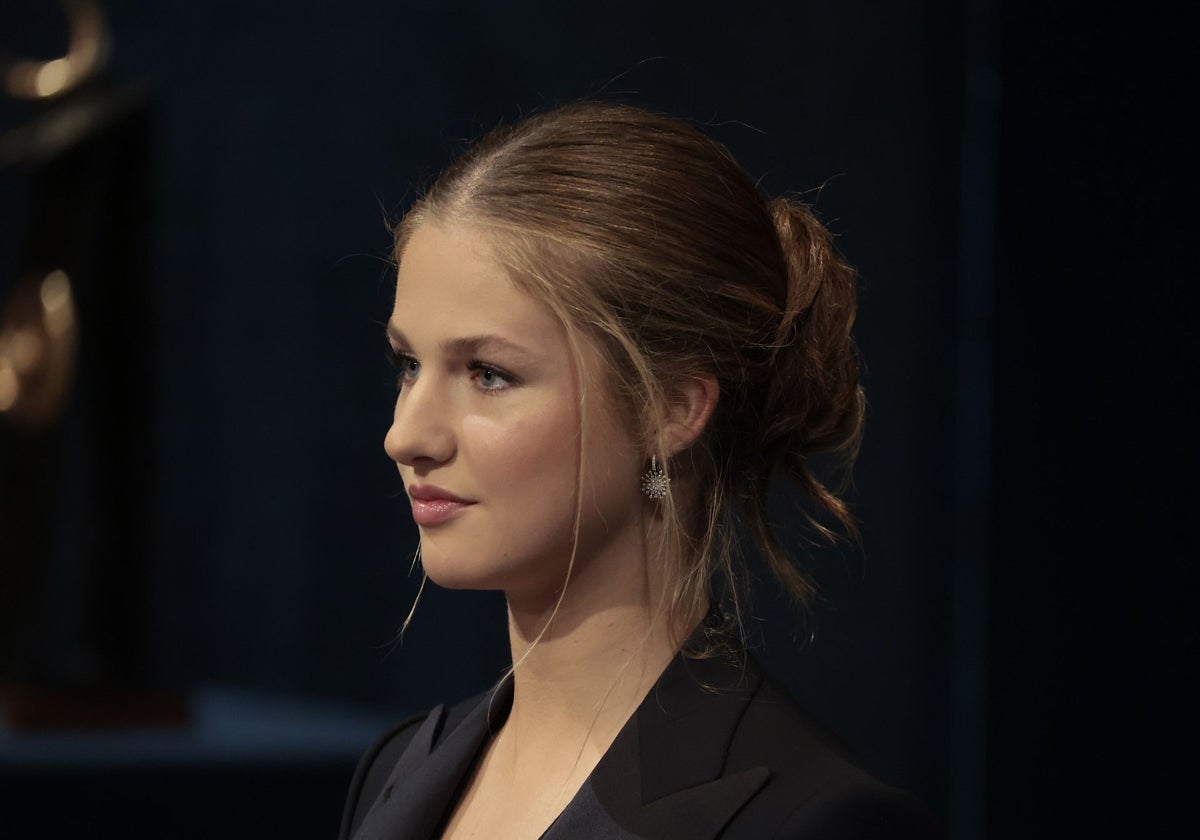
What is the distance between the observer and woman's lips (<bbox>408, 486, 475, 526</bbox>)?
1.61 metres

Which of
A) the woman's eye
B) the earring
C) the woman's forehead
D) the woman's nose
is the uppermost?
the woman's forehead

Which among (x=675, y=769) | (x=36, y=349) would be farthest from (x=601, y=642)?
(x=36, y=349)

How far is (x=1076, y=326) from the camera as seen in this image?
2293mm

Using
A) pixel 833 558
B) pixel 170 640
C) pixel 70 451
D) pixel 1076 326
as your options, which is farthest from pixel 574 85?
pixel 170 640

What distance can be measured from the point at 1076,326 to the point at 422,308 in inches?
42.0

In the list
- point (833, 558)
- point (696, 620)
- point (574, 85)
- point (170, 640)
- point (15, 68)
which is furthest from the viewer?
point (170, 640)

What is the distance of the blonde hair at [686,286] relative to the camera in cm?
160

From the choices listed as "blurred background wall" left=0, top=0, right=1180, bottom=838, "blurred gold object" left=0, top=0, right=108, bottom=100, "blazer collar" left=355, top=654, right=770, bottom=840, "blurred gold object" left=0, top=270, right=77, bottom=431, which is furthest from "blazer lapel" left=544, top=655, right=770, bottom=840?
"blurred gold object" left=0, top=0, right=108, bottom=100

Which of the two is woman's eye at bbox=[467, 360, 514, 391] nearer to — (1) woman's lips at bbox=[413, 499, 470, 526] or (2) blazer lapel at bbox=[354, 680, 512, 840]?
(1) woman's lips at bbox=[413, 499, 470, 526]

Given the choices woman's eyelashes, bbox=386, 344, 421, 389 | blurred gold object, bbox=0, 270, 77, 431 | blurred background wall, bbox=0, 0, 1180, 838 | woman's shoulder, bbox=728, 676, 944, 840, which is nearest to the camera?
woman's shoulder, bbox=728, 676, 944, 840

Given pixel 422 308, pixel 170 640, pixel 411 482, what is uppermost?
pixel 422 308

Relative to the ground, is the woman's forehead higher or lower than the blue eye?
higher

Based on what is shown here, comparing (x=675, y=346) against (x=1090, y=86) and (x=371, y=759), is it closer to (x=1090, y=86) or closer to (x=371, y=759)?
(x=371, y=759)

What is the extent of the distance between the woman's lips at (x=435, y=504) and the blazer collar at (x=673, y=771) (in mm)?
271
